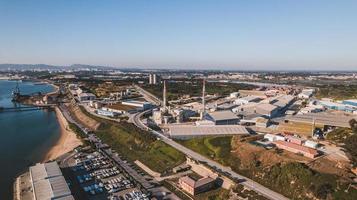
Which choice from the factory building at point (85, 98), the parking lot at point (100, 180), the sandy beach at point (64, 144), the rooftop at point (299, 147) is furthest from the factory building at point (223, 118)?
the factory building at point (85, 98)

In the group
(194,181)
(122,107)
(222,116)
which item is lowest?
(194,181)

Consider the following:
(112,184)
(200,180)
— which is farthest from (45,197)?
(200,180)

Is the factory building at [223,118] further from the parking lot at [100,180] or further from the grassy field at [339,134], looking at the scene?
the parking lot at [100,180]

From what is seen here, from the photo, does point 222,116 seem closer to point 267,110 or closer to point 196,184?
point 267,110

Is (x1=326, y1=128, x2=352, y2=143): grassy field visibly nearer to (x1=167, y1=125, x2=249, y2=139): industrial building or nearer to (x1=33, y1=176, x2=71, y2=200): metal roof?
(x1=167, y1=125, x2=249, y2=139): industrial building

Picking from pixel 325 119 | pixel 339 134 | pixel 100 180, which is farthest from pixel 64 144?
pixel 325 119

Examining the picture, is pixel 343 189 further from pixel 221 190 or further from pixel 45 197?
pixel 45 197
